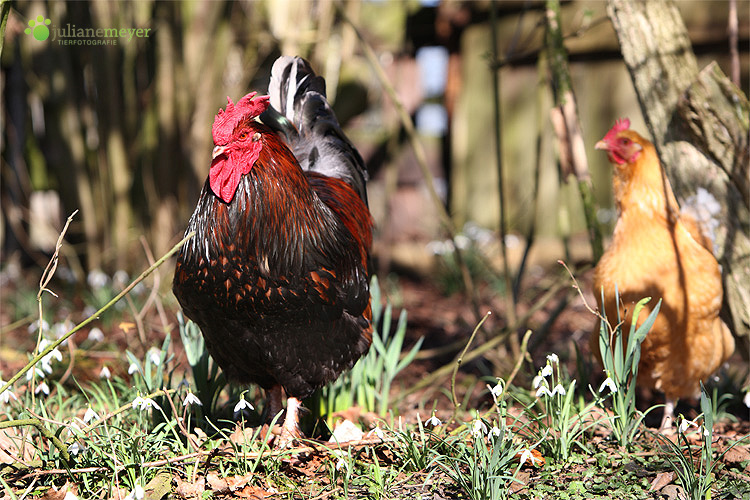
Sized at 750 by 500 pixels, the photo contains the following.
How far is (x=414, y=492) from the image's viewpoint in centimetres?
249

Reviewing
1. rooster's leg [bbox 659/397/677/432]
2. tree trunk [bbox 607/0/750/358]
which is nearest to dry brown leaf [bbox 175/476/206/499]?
rooster's leg [bbox 659/397/677/432]

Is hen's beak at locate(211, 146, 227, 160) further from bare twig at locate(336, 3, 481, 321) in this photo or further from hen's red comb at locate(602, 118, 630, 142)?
hen's red comb at locate(602, 118, 630, 142)

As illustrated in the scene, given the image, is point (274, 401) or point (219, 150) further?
point (274, 401)

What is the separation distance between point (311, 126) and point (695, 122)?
1.92m

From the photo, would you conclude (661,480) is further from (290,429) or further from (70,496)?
(70,496)

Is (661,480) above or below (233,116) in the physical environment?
below

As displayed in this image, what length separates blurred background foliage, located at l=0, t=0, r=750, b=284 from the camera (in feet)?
19.2

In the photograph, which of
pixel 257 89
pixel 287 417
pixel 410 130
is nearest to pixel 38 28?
pixel 257 89

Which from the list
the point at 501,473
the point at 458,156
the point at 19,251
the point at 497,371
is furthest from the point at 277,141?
the point at 19,251

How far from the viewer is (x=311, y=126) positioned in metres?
3.71

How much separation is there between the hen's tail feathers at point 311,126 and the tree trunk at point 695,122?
152cm

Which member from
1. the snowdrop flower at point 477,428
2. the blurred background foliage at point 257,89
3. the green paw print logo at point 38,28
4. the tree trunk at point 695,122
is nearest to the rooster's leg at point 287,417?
the snowdrop flower at point 477,428

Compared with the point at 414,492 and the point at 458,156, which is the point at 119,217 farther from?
the point at 414,492

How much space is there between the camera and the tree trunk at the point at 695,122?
125 inches
